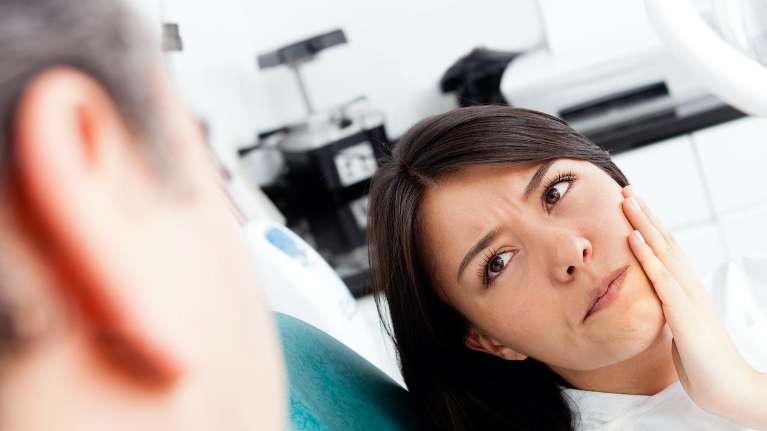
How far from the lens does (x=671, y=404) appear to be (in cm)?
93

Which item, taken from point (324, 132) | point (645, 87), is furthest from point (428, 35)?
point (645, 87)

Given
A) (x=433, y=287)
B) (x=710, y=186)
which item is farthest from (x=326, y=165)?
(x=433, y=287)

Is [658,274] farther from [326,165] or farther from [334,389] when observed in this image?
[326,165]

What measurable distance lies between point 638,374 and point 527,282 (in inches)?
8.7

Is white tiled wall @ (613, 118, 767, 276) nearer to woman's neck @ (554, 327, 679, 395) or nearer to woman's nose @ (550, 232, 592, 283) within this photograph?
woman's neck @ (554, 327, 679, 395)

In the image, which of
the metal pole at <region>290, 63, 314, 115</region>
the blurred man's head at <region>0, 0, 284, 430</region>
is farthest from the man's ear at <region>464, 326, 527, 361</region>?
the metal pole at <region>290, 63, 314, 115</region>

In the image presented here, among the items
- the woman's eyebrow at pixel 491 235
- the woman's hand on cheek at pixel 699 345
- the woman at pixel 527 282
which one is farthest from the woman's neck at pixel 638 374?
the woman's eyebrow at pixel 491 235

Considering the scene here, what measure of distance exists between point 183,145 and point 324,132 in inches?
75.0

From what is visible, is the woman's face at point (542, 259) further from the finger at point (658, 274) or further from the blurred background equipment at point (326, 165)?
the blurred background equipment at point (326, 165)

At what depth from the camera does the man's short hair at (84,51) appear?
0.37 feet

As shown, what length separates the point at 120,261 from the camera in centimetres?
12

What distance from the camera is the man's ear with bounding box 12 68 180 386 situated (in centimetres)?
11

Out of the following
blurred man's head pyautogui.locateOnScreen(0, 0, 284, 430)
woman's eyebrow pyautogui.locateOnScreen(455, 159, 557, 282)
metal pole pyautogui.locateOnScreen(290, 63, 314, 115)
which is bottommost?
woman's eyebrow pyautogui.locateOnScreen(455, 159, 557, 282)

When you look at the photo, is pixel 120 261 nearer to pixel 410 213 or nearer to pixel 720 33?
pixel 720 33
